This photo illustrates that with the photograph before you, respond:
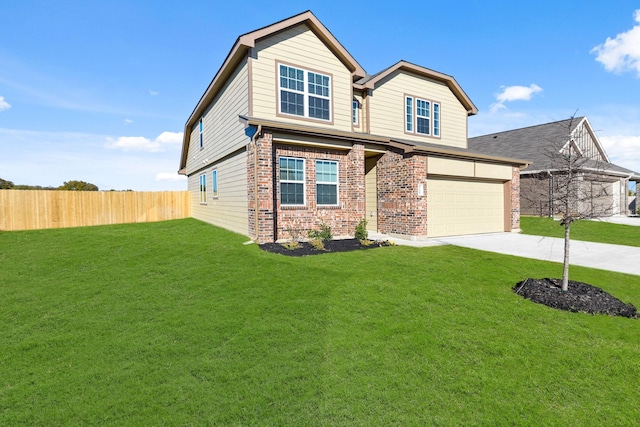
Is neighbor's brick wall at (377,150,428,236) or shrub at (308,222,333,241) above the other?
neighbor's brick wall at (377,150,428,236)

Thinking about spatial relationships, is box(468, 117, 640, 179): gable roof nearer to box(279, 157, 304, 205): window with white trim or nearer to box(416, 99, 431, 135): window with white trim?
box(416, 99, 431, 135): window with white trim

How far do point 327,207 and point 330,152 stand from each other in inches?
88.1

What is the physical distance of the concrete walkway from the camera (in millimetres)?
8797

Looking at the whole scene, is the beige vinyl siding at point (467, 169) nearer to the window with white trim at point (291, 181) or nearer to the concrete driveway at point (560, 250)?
the concrete driveway at point (560, 250)

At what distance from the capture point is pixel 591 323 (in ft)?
16.1

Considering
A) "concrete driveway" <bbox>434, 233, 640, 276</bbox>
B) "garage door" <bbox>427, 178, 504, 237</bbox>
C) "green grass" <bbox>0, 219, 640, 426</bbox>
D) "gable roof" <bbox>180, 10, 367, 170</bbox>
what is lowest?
"green grass" <bbox>0, 219, 640, 426</bbox>

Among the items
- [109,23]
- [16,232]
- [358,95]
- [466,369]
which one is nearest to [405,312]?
[466,369]

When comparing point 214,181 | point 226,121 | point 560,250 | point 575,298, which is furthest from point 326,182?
point 560,250

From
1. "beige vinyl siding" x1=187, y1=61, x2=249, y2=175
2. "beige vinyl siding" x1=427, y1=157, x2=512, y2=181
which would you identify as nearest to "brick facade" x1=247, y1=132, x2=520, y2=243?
"beige vinyl siding" x1=427, y1=157, x2=512, y2=181

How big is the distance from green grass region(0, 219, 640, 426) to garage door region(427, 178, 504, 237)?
19.3 feet

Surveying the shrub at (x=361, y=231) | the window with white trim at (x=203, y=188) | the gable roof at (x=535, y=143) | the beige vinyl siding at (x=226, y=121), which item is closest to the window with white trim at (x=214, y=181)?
the beige vinyl siding at (x=226, y=121)

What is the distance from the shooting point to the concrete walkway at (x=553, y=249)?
28.9 feet

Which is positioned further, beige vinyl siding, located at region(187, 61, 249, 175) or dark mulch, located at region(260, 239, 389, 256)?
beige vinyl siding, located at region(187, 61, 249, 175)

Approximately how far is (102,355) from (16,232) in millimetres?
15822
